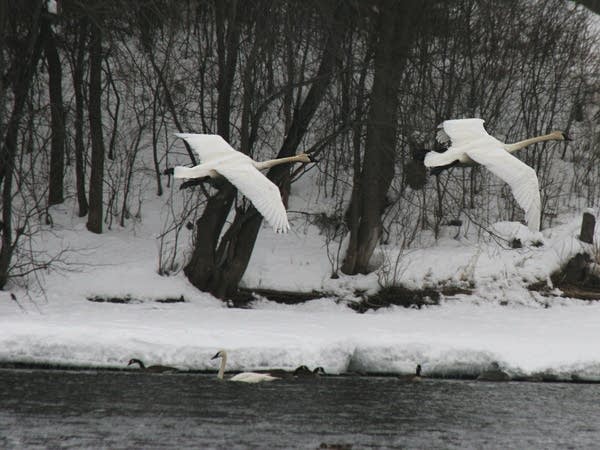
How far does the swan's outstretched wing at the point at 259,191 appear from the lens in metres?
11.5

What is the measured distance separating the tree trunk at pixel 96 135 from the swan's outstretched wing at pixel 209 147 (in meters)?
5.17

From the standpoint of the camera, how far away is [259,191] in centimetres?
1188

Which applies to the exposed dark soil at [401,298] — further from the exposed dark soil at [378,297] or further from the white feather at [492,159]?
the white feather at [492,159]

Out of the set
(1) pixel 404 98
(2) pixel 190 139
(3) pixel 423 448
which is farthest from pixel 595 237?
(3) pixel 423 448

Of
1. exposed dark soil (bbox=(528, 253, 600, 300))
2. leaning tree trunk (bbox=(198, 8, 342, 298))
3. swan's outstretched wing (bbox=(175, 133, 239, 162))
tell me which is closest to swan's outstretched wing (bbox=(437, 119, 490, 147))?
swan's outstretched wing (bbox=(175, 133, 239, 162))

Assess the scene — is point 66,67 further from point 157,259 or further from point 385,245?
point 385,245

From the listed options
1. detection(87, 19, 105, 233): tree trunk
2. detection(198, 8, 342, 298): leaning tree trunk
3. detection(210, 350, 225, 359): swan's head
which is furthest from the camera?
detection(87, 19, 105, 233): tree trunk

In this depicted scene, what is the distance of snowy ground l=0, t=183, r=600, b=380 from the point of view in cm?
1374

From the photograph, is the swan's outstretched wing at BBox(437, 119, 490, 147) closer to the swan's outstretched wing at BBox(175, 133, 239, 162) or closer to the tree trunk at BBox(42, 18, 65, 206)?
A: the swan's outstretched wing at BBox(175, 133, 239, 162)

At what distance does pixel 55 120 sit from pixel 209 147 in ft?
16.7

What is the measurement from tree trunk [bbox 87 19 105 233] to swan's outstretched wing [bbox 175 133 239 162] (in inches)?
203

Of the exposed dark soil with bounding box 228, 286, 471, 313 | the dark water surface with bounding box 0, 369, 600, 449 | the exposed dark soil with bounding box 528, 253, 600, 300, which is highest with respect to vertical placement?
the exposed dark soil with bounding box 528, 253, 600, 300

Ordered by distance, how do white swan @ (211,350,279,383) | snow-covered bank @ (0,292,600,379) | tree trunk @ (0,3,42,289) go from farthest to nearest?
tree trunk @ (0,3,42,289) → snow-covered bank @ (0,292,600,379) → white swan @ (211,350,279,383)

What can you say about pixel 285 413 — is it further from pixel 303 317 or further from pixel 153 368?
pixel 303 317
